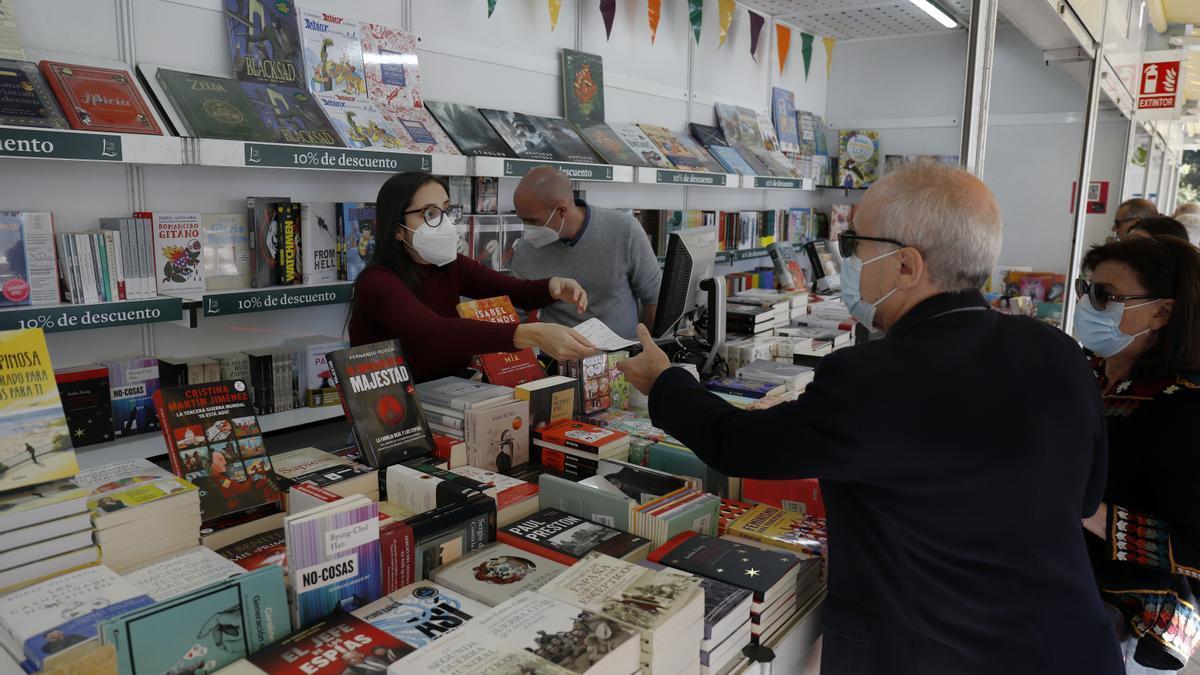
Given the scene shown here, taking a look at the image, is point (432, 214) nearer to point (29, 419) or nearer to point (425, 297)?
point (425, 297)

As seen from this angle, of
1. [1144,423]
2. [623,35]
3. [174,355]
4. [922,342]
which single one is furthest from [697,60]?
[922,342]

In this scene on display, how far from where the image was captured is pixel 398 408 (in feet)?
7.11

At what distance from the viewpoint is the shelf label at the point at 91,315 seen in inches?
108

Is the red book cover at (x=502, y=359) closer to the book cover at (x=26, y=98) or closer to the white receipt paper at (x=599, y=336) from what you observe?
the white receipt paper at (x=599, y=336)

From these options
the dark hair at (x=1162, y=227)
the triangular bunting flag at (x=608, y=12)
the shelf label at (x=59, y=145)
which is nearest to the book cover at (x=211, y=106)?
the shelf label at (x=59, y=145)

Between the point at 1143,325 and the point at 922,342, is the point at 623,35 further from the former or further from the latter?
the point at 922,342

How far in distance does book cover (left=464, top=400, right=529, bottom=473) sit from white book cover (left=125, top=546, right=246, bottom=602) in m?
0.77

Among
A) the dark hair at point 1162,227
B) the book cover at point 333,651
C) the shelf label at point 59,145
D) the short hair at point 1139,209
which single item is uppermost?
the shelf label at point 59,145

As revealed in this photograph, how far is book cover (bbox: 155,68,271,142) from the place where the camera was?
318cm

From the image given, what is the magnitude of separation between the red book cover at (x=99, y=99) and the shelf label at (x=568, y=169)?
1810mm

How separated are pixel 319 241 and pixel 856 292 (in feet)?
8.83

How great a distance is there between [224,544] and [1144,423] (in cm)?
237

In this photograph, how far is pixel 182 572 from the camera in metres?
1.52

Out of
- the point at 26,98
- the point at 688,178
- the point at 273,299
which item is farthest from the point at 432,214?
the point at 688,178
